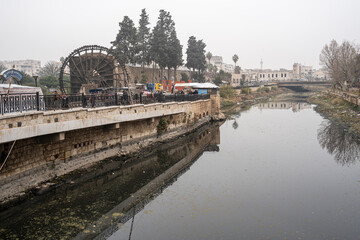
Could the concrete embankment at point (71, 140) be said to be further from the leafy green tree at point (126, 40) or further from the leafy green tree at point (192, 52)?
the leafy green tree at point (192, 52)

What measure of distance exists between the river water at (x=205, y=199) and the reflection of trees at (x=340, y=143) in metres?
0.12

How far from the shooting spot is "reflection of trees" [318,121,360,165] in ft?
65.1

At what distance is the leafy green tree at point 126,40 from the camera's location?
4269cm

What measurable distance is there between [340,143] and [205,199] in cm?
1595

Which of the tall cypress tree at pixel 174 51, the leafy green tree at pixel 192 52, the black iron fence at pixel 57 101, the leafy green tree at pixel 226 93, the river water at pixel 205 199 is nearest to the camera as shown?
the river water at pixel 205 199

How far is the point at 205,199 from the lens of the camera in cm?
1326

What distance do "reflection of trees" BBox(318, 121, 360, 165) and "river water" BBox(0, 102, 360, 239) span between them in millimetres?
124

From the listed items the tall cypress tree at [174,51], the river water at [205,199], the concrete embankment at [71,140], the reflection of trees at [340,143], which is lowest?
the river water at [205,199]

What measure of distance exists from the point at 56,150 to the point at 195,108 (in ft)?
57.9

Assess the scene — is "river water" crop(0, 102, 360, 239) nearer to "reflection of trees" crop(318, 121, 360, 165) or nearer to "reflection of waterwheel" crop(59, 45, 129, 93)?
"reflection of trees" crop(318, 121, 360, 165)

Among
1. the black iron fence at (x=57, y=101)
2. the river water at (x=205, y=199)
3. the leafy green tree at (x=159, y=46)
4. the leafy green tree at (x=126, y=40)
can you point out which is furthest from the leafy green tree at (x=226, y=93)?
the black iron fence at (x=57, y=101)

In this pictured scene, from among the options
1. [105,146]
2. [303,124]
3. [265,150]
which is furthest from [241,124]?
[105,146]

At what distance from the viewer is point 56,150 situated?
13.9m

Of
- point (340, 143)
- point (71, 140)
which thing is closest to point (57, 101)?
point (71, 140)
